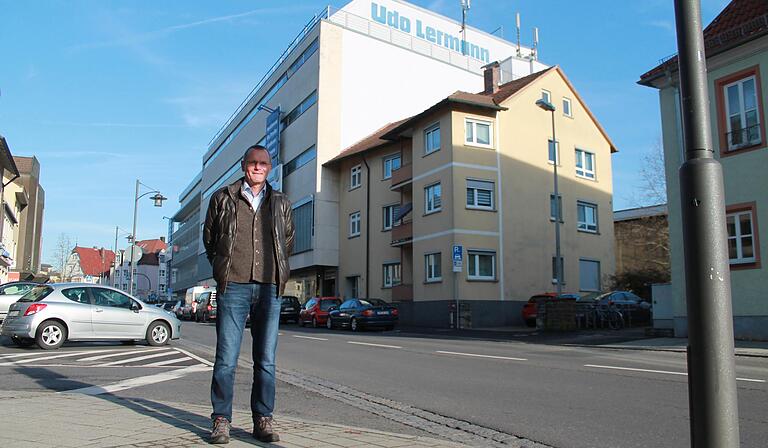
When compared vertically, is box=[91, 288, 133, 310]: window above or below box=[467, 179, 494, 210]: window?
below

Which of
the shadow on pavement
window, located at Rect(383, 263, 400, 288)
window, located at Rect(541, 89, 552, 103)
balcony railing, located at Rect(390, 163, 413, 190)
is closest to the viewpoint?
the shadow on pavement

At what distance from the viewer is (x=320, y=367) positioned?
11281 millimetres

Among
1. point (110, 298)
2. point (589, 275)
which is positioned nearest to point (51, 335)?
point (110, 298)

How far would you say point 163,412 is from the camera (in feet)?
19.2

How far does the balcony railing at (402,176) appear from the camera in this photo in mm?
34406

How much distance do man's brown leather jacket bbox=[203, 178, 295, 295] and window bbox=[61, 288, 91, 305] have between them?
11.1 meters

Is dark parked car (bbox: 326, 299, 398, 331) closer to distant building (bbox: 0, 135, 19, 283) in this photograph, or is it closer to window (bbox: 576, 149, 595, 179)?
window (bbox: 576, 149, 595, 179)

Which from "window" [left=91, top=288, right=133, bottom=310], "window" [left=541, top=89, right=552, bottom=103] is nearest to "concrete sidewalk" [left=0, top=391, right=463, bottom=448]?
"window" [left=91, top=288, right=133, bottom=310]

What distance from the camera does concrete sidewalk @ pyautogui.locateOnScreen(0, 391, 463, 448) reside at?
4625 mm

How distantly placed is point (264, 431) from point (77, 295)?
11454 millimetres

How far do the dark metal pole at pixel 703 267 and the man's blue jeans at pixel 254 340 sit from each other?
2882 mm

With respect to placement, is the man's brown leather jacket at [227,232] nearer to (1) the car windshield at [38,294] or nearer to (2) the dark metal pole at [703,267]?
(2) the dark metal pole at [703,267]

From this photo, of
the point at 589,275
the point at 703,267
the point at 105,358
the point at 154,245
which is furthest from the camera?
the point at 154,245

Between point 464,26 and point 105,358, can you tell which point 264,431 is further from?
point 464,26
